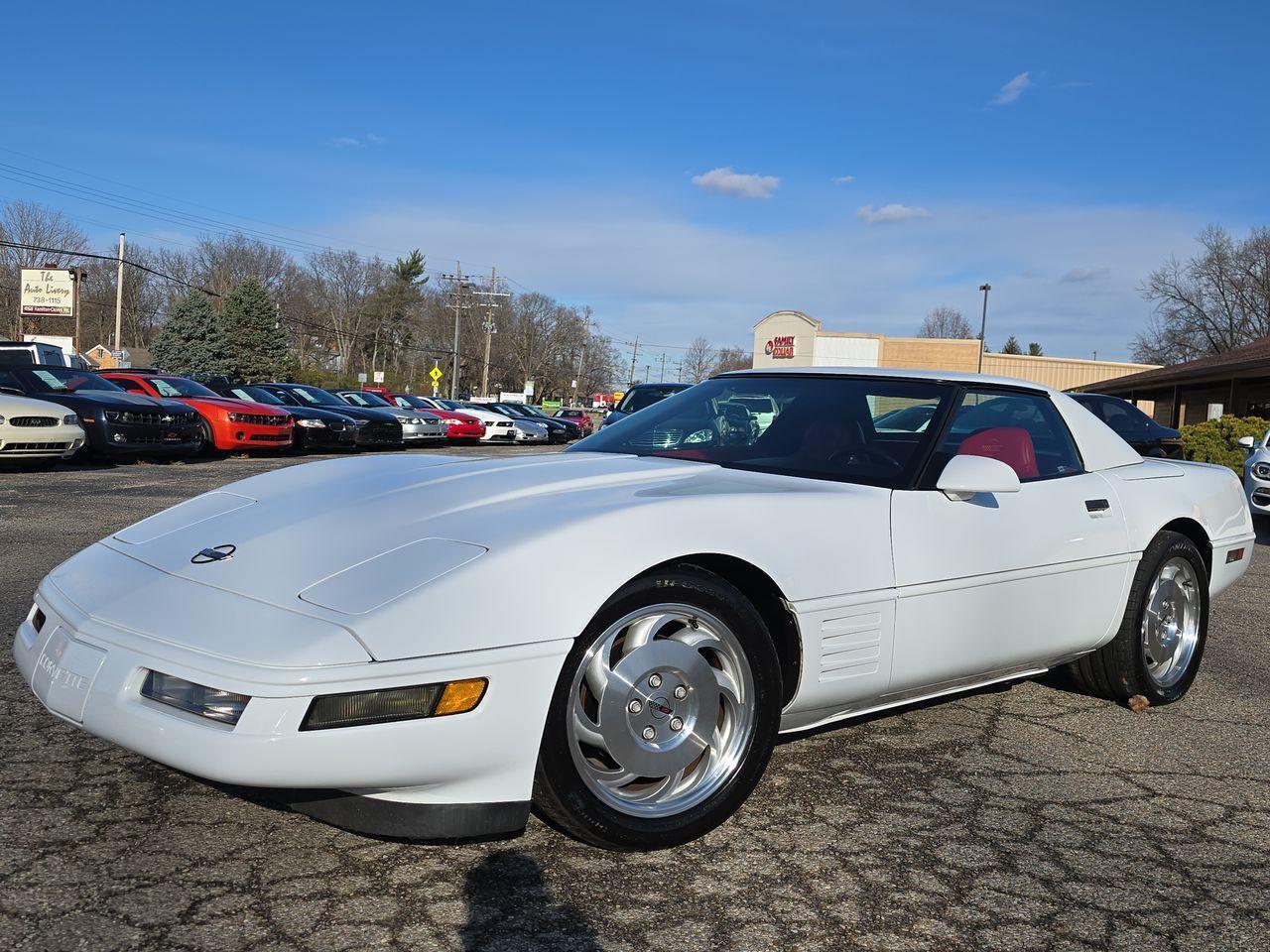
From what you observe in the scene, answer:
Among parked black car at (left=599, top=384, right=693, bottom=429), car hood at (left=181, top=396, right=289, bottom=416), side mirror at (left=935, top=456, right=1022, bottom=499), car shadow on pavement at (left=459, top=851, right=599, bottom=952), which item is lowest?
car shadow on pavement at (left=459, top=851, right=599, bottom=952)

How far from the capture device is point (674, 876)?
256cm

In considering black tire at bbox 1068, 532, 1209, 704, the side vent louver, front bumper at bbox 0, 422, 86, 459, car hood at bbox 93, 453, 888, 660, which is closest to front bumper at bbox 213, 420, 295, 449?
front bumper at bbox 0, 422, 86, 459

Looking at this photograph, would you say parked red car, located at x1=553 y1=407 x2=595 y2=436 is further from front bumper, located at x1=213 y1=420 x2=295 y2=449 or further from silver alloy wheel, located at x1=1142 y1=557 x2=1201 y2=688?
silver alloy wheel, located at x1=1142 y1=557 x2=1201 y2=688

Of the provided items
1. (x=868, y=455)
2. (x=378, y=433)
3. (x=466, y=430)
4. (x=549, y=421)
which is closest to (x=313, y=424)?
(x=378, y=433)

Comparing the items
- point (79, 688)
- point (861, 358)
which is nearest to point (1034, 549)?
point (79, 688)

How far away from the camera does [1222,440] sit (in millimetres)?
16609

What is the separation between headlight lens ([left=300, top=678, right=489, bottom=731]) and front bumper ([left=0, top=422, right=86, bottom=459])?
1188 centimetres

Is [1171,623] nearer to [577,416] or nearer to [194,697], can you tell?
[194,697]

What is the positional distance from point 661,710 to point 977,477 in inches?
51.1

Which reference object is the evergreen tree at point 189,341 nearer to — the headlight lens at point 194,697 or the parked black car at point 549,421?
the parked black car at point 549,421

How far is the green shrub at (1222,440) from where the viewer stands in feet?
53.3

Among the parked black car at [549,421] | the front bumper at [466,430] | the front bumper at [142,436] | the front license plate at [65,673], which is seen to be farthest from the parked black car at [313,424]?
the front license plate at [65,673]

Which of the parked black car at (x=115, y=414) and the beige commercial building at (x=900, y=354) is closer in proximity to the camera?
the parked black car at (x=115, y=414)

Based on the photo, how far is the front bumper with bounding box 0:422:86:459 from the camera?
12125 mm
